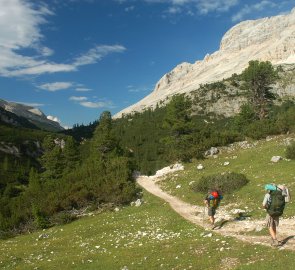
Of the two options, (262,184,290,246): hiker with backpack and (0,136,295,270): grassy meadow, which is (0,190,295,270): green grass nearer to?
(0,136,295,270): grassy meadow

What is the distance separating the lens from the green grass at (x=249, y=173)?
27.8 m

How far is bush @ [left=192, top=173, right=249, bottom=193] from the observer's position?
30.7m

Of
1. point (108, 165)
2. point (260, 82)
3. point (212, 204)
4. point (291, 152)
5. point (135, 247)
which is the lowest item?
point (135, 247)

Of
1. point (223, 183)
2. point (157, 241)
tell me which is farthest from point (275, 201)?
point (223, 183)

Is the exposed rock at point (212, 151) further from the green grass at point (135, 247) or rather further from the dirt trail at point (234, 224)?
the green grass at point (135, 247)

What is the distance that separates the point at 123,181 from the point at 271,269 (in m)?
25.4

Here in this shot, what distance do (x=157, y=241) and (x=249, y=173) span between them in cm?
1545

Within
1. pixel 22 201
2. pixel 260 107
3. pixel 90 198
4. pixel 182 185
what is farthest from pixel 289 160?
pixel 260 107

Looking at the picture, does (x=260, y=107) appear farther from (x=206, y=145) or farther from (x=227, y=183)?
(x=227, y=183)

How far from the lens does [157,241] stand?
21.9 meters

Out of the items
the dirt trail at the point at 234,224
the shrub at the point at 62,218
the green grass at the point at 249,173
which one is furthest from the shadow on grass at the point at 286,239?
the shrub at the point at 62,218

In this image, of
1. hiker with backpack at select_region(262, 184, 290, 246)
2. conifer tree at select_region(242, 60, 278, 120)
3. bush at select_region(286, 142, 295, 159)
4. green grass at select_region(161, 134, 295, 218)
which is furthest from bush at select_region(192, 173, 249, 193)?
conifer tree at select_region(242, 60, 278, 120)

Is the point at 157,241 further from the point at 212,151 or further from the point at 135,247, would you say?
the point at 212,151

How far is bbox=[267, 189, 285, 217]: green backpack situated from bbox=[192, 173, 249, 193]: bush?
13564 mm
